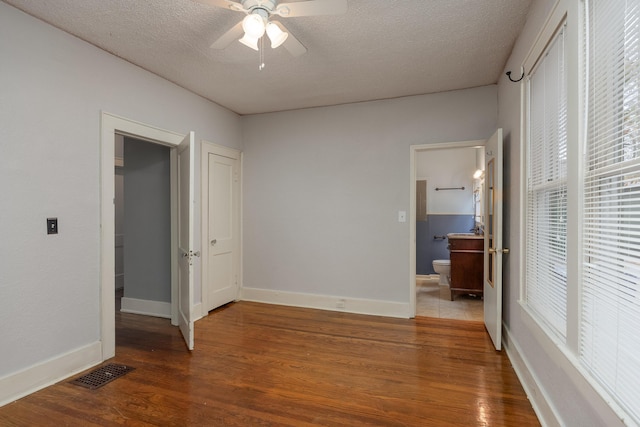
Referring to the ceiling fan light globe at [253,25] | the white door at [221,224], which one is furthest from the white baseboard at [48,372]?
the ceiling fan light globe at [253,25]

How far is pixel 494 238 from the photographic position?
9.77 ft

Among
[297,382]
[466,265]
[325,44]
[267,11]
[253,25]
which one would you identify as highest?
[325,44]

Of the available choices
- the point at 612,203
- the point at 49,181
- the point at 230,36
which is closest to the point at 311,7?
the point at 230,36

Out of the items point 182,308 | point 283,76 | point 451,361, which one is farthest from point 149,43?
point 451,361

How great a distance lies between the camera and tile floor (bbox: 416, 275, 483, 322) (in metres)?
3.96

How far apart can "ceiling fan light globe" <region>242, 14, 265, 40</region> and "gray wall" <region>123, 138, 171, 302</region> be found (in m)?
2.38

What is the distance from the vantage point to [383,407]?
2.09 m

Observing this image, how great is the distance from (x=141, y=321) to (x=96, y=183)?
1778mm

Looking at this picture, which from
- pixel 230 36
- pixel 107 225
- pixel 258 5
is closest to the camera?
pixel 258 5

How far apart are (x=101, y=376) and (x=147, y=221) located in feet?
6.24

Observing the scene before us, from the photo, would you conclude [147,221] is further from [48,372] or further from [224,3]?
[224,3]

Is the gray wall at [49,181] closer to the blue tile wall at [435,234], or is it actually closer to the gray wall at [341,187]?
the gray wall at [341,187]

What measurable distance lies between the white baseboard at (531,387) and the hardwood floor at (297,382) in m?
0.06

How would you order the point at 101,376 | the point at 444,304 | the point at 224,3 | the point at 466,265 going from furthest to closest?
1. the point at 466,265
2. the point at 444,304
3. the point at 101,376
4. the point at 224,3
